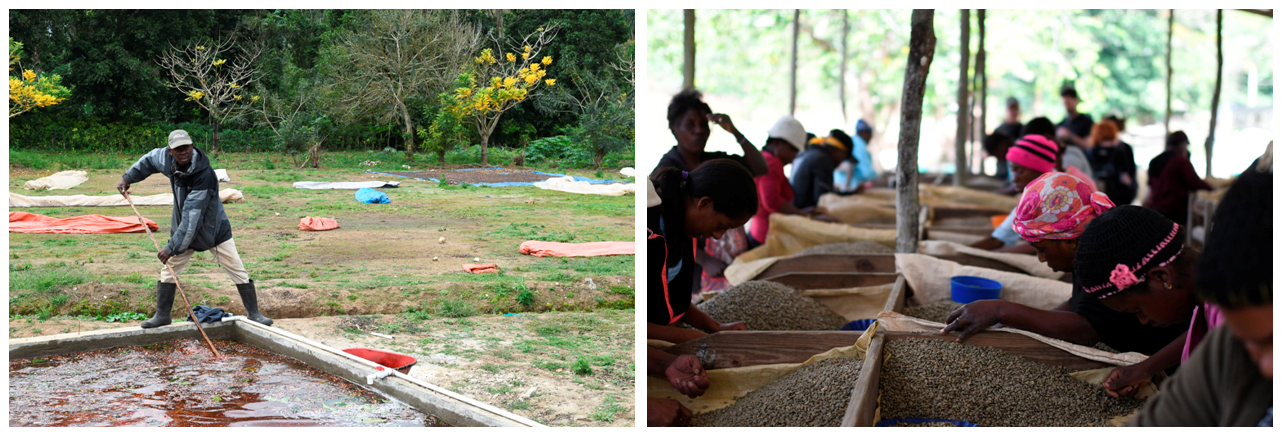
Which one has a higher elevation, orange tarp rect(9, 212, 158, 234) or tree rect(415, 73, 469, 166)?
tree rect(415, 73, 469, 166)

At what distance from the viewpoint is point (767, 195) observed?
443 centimetres

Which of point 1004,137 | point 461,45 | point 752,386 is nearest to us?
point 752,386

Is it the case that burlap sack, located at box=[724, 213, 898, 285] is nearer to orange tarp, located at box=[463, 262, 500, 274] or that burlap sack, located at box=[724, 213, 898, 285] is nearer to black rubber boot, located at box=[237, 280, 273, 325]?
orange tarp, located at box=[463, 262, 500, 274]

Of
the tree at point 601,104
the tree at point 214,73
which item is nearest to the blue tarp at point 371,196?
the tree at point 214,73

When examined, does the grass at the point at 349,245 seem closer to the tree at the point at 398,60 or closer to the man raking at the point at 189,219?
the man raking at the point at 189,219

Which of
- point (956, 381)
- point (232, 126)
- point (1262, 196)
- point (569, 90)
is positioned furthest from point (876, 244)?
point (1262, 196)

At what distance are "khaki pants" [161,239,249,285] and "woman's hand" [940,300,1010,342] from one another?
2769 millimetres

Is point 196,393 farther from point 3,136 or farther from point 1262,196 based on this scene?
point 1262,196

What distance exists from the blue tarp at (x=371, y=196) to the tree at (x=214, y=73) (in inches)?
21.1

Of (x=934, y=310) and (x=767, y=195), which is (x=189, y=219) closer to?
(x=767, y=195)

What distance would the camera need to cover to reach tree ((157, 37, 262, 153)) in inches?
118

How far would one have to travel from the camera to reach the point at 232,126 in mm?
3125

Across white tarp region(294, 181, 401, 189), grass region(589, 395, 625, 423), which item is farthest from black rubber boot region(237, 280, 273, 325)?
grass region(589, 395, 625, 423)

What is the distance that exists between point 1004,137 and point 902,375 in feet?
15.2
